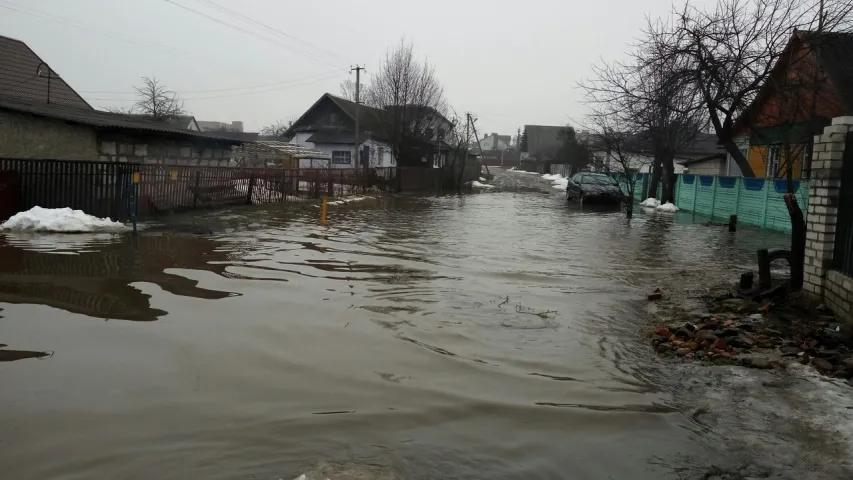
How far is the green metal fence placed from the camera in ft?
59.2

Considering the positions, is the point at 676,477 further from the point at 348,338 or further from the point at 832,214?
the point at 832,214

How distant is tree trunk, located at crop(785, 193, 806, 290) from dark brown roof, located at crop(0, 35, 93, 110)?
2325cm

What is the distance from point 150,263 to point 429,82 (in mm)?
34005

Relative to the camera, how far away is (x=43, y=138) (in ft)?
55.2

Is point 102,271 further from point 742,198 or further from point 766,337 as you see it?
point 742,198

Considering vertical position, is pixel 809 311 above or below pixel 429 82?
below

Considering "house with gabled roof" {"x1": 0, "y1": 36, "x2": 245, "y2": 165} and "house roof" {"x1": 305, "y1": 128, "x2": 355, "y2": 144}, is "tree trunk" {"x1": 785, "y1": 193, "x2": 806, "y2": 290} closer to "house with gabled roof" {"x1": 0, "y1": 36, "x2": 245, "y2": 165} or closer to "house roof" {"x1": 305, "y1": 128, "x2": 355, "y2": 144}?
"house with gabled roof" {"x1": 0, "y1": 36, "x2": 245, "y2": 165}

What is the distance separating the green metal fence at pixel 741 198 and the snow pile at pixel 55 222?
16.1 metres

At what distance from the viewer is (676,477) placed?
3.60m

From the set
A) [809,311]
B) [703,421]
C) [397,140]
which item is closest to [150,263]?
[703,421]

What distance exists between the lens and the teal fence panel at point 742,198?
1805 cm

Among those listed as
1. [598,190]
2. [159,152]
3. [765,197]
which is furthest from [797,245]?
[598,190]

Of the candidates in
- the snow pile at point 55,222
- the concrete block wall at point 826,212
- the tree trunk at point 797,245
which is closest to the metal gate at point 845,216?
the concrete block wall at point 826,212

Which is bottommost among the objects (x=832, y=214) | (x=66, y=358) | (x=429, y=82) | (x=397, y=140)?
(x=66, y=358)
